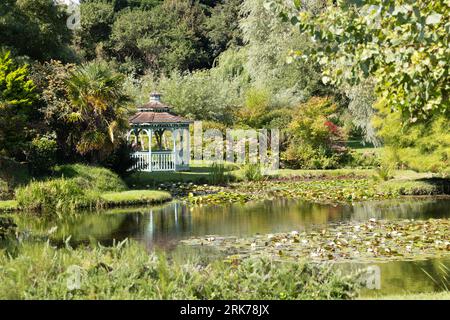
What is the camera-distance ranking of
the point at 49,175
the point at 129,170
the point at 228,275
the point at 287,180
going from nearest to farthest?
the point at 228,275, the point at 49,175, the point at 129,170, the point at 287,180

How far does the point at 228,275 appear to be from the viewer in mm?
8242

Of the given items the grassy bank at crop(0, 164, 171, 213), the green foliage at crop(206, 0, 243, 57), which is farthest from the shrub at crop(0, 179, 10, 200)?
the green foliage at crop(206, 0, 243, 57)

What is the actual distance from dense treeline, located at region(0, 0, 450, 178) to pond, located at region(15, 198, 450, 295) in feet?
8.56

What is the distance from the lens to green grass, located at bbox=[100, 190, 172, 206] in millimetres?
21344

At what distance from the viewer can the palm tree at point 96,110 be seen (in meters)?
23.2

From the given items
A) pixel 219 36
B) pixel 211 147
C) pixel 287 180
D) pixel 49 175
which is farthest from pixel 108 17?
pixel 49 175

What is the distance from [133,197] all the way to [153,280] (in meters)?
14.0

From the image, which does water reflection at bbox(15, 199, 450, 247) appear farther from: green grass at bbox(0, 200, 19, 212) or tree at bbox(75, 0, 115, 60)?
tree at bbox(75, 0, 115, 60)

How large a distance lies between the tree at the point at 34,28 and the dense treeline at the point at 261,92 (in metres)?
0.04

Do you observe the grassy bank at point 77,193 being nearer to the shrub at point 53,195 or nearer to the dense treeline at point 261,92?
the shrub at point 53,195

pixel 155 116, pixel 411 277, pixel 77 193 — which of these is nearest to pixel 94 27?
pixel 155 116

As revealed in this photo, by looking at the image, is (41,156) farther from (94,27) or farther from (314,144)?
(94,27)
